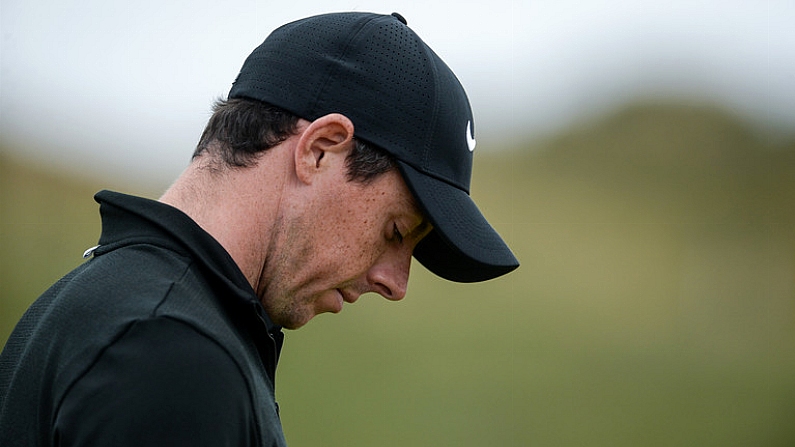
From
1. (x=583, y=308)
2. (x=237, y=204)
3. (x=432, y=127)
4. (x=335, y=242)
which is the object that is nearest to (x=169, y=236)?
(x=237, y=204)

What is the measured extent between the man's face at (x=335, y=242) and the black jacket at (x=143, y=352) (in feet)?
0.38

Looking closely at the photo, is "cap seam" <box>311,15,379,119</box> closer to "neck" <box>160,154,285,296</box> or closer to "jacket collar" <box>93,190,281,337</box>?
"neck" <box>160,154,285,296</box>

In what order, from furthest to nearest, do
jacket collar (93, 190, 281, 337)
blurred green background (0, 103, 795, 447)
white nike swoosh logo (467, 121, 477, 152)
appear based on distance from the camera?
blurred green background (0, 103, 795, 447) → white nike swoosh logo (467, 121, 477, 152) → jacket collar (93, 190, 281, 337)

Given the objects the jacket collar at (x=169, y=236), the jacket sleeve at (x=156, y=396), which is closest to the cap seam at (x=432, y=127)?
the jacket collar at (x=169, y=236)

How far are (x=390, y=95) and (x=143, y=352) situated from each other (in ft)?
1.33

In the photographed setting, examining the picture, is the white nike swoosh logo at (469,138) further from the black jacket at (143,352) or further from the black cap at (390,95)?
the black jacket at (143,352)

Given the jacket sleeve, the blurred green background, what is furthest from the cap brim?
the blurred green background

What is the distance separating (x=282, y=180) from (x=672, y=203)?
2.50 meters

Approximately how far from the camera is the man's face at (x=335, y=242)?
831 millimetres

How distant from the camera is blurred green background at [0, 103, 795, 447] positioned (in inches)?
112

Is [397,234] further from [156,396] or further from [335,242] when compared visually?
[156,396]

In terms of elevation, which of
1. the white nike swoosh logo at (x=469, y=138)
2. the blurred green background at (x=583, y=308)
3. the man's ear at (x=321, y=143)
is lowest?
the blurred green background at (x=583, y=308)

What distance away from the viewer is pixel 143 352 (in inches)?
22.7

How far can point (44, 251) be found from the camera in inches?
116
